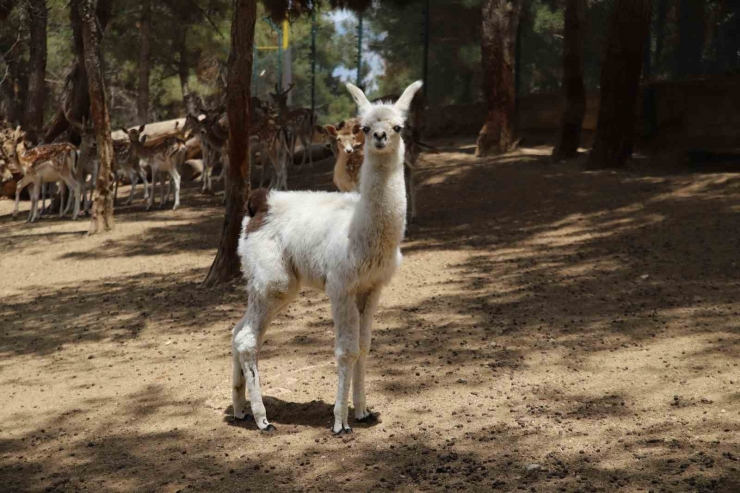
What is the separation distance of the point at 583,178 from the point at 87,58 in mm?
7716

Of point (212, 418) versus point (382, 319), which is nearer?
point (212, 418)

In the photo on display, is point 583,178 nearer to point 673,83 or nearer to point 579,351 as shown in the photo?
point 673,83

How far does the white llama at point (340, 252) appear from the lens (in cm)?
558

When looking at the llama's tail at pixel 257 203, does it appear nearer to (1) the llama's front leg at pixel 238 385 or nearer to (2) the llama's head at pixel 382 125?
(1) the llama's front leg at pixel 238 385

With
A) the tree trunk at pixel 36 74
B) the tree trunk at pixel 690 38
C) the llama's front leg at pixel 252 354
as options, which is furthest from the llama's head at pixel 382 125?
the tree trunk at pixel 36 74

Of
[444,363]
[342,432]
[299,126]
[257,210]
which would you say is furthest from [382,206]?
[299,126]

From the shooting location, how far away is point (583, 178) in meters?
13.8

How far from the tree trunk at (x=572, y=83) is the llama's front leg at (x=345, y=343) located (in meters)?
10.6

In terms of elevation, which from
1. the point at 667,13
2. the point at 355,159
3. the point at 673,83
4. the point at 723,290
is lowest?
the point at 723,290

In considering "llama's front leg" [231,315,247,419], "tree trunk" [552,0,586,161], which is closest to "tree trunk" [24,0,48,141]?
"tree trunk" [552,0,586,161]

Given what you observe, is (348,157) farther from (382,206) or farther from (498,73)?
(382,206)

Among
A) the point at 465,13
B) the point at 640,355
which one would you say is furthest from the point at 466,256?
the point at 465,13

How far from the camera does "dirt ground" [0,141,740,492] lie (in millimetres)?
5273

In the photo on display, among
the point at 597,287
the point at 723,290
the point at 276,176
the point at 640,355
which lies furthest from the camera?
the point at 276,176
